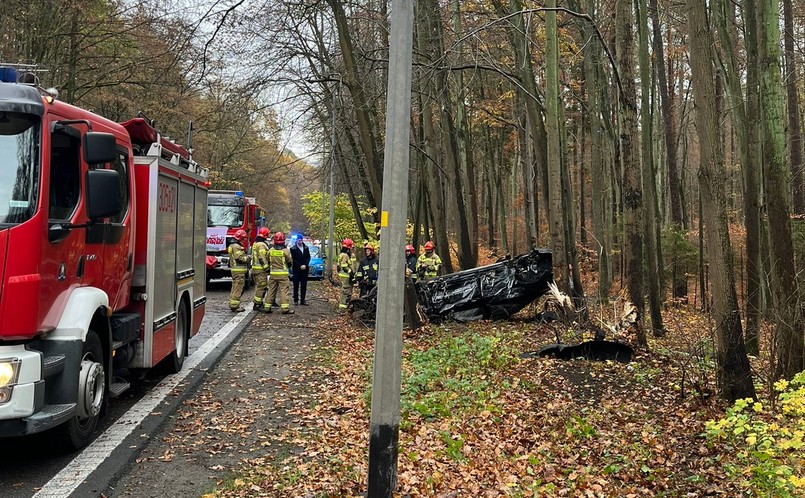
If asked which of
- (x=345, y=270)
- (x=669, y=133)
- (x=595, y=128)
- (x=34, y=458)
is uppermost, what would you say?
(x=669, y=133)

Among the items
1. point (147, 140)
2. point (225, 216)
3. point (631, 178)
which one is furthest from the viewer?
point (225, 216)

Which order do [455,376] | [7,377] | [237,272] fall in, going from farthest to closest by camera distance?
1. [237,272]
2. [455,376]
3. [7,377]

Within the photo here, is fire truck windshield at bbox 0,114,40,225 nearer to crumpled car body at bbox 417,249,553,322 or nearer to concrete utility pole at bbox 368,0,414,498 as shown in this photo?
concrete utility pole at bbox 368,0,414,498

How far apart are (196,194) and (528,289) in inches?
286

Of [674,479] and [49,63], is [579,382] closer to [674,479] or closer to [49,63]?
[674,479]

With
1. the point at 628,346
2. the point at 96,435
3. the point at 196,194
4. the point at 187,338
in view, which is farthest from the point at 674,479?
the point at 196,194

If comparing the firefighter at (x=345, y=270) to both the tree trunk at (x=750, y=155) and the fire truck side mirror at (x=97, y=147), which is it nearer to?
the tree trunk at (x=750, y=155)

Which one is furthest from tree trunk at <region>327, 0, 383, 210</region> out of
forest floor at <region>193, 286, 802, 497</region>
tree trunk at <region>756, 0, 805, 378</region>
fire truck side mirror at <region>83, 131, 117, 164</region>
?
fire truck side mirror at <region>83, 131, 117, 164</region>

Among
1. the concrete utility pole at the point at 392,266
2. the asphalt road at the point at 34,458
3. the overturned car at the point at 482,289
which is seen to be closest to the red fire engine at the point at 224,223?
the overturned car at the point at 482,289

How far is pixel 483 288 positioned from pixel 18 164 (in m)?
10.1

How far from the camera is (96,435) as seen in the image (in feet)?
19.9

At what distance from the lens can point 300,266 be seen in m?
17.1

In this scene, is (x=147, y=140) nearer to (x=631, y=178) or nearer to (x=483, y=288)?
(x=631, y=178)

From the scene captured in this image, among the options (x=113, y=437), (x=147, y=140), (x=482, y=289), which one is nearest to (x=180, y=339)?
(x=147, y=140)
